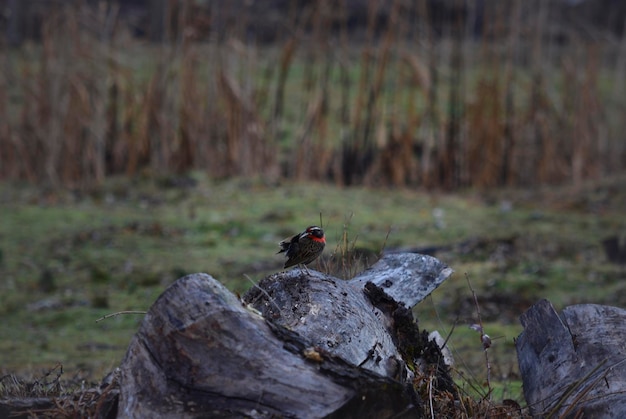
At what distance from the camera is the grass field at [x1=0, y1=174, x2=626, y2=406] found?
6469 millimetres

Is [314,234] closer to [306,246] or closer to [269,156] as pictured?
[306,246]

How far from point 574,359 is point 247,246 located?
5748mm

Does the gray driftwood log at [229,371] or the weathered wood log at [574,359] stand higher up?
the gray driftwood log at [229,371]

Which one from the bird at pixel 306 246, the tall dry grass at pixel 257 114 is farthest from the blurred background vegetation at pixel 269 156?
the bird at pixel 306 246

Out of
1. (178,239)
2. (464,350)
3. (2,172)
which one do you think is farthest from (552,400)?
(2,172)

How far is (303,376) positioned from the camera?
2488mm

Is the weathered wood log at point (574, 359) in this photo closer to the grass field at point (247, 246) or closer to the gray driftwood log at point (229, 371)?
the gray driftwood log at point (229, 371)

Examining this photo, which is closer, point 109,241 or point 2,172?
point 109,241

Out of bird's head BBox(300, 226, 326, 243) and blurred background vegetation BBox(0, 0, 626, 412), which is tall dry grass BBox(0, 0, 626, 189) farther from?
bird's head BBox(300, 226, 326, 243)

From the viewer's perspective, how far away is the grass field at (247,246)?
21.2ft

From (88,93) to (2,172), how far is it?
67.3 inches

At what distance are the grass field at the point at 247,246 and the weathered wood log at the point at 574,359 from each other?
897 mm

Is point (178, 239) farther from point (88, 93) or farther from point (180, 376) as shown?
point (180, 376)

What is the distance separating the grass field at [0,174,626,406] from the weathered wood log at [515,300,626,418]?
90 centimetres
